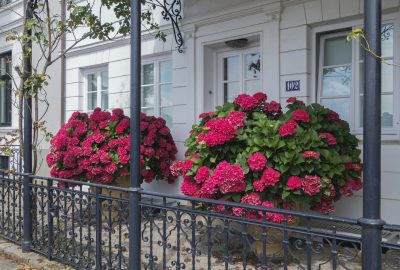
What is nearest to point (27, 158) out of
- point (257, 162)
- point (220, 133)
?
point (220, 133)

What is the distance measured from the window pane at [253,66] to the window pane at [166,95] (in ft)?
5.63

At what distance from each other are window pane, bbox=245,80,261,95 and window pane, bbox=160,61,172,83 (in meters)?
1.73

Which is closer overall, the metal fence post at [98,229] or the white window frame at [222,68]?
the metal fence post at [98,229]

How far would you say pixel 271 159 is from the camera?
405 centimetres

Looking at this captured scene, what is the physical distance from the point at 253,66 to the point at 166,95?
1976 mm

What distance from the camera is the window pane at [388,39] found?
5052mm

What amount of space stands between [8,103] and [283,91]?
9.09 meters

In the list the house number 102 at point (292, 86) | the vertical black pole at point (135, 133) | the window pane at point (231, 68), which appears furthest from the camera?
the window pane at point (231, 68)

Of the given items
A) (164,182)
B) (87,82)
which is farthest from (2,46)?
(164,182)

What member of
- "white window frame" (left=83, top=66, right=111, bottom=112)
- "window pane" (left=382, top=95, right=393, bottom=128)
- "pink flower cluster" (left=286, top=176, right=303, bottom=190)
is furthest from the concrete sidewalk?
"window pane" (left=382, top=95, right=393, bottom=128)

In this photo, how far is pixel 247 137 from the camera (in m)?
4.19

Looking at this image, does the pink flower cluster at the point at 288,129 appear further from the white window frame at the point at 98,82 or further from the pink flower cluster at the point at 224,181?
the white window frame at the point at 98,82

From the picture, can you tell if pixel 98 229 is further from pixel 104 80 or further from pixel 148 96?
pixel 104 80

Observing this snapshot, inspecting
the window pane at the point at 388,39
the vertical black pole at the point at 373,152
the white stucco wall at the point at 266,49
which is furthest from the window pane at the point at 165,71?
the vertical black pole at the point at 373,152
